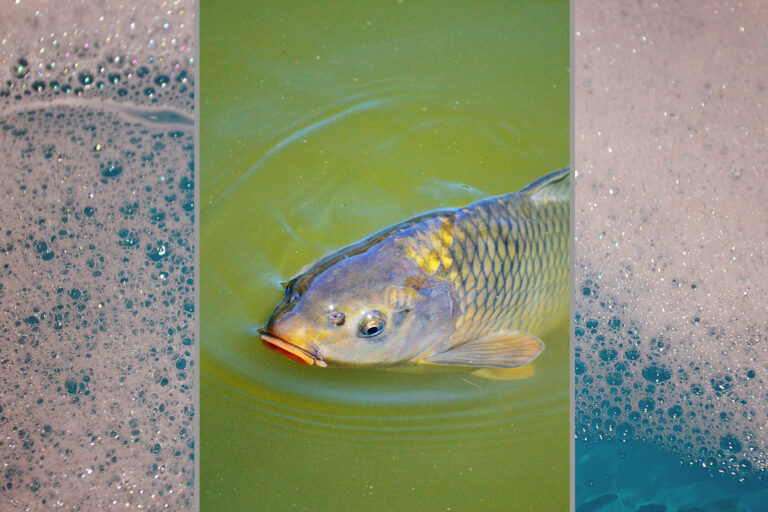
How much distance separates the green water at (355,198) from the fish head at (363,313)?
0.16 ft

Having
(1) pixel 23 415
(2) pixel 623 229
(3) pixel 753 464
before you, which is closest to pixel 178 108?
(1) pixel 23 415

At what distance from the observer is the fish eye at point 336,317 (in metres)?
1.13

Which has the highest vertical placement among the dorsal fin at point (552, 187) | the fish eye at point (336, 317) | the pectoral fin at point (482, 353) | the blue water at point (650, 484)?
the dorsal fin at point (552, 187)

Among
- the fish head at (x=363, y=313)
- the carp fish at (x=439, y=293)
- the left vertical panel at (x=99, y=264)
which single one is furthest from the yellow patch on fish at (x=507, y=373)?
the left vertical panel at (x=99, y=264)

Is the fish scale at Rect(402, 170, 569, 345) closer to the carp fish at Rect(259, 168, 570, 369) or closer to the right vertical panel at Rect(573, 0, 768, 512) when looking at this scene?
the carp fish at Rect(259, 168, 570, 369)

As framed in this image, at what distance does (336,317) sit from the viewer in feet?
3.74

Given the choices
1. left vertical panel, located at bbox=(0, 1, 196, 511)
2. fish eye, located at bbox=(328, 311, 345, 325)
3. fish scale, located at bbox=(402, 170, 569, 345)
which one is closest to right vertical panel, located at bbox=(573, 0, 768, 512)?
fish scale, located at bbox=(402, 170, 569, 345)

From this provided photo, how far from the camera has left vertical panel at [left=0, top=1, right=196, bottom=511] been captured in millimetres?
1256

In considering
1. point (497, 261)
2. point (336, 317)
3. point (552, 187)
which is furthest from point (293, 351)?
point (552, 187)

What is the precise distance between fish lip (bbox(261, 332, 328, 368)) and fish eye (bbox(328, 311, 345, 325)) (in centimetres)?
6

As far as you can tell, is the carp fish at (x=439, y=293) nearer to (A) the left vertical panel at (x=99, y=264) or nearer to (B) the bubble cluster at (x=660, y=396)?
(B) the bubble cluster at (x=660, y=396)

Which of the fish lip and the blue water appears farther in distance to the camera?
the blue water

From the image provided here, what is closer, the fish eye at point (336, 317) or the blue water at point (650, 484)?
the fish eye at point (336, 317)

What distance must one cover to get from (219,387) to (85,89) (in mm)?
670
